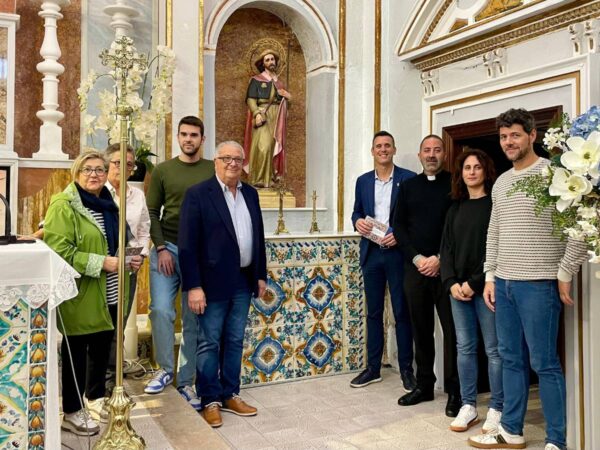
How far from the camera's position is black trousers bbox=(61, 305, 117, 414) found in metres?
3.04

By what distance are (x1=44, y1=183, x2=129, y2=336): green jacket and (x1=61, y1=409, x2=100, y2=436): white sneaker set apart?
439mm

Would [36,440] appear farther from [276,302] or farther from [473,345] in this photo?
[473,345]

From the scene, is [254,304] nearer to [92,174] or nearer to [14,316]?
A: [92,174]

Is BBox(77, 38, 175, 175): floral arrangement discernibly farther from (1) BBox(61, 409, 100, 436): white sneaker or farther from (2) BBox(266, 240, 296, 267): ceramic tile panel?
(1) BBox(61, 409, 100, 436): white sneaker

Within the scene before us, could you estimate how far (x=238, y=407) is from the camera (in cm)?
384

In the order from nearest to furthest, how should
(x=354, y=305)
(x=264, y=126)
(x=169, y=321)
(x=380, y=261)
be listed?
(x=169, y=321) < (x=380, y=261) < (x=354, y=305) < (x=264, y=126)

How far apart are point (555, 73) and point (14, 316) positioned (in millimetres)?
3184

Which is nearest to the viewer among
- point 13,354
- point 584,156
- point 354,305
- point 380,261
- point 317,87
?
point 13,354

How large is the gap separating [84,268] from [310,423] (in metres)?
1.76

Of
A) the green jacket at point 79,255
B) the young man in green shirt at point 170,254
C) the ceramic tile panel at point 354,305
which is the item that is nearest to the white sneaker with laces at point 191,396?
the young man in green shirt at point 170,254

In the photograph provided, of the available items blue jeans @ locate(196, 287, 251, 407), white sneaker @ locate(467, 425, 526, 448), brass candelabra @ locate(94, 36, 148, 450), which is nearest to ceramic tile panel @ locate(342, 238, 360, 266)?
blue jeans @ locate(196, 287, 251, 407)

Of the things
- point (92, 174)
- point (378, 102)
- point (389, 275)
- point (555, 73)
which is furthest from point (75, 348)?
point (378, 102)

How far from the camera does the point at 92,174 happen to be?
304 cm

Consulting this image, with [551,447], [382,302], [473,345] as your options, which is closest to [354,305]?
[382,302]
